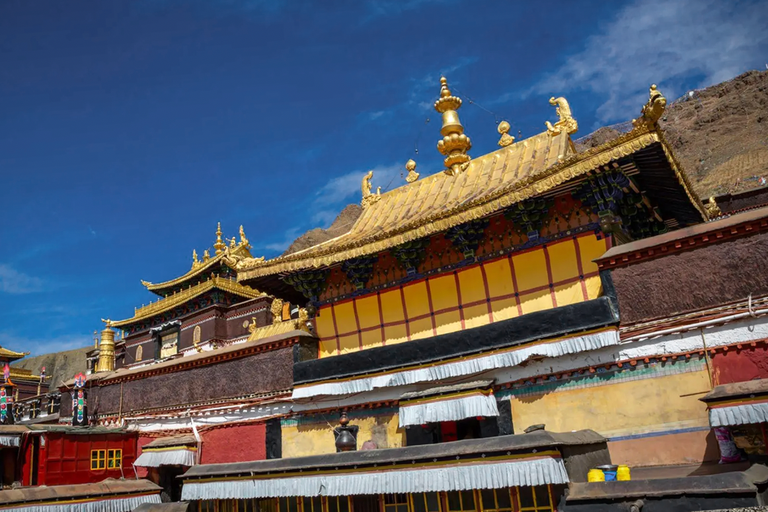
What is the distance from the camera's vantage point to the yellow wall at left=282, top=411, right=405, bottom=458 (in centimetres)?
1164

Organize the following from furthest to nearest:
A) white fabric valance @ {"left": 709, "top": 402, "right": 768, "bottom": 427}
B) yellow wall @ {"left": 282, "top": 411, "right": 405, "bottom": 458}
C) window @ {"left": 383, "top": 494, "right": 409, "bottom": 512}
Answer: yellow wall @ {"left": 282, "top": 411, "right": 405, "bottom": 458} → window @ {"left": 383, "top": 494, "right": 409, "bottom": 512} → white fabric valance @ {"left": 709, "top": 402, "right": 768, "bottom": 427}

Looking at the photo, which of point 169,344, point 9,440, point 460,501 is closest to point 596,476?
point 460,501

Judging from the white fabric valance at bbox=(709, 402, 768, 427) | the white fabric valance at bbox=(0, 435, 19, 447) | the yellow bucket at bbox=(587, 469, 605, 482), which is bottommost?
the yellow bucket at bbox=(587, 469, 605, 482)

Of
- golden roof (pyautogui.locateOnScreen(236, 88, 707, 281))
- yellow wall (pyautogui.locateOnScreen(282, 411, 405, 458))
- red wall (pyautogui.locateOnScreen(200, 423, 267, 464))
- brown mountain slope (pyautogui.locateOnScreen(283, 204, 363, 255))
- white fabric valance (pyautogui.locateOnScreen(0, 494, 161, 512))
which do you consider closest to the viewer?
golden roof (pyautogui.locateOnScreen(236, 88, 707, 281))

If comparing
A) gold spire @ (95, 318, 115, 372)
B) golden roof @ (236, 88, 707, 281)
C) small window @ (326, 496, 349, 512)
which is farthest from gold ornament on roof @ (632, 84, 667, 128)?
gold spire @ (95, 318, 115, 372)

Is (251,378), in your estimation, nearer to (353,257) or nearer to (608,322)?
(353,257)

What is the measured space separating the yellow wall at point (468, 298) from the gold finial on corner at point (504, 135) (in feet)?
10.6

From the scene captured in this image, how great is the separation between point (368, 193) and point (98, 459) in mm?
9208

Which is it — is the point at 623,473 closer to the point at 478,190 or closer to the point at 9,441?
the point at 478,190

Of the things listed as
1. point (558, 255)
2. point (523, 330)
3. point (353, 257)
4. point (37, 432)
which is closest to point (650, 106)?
point (558, 255)

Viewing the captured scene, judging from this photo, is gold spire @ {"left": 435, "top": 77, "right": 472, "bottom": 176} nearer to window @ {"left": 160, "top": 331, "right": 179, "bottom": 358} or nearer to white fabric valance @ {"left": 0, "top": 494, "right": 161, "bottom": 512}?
white fabric valance @ {"left": 0, "top": 494, "right": 161, "bottom": 512}

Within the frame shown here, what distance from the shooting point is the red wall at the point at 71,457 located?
13898 mm

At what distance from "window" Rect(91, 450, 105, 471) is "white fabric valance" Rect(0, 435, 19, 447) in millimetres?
1640

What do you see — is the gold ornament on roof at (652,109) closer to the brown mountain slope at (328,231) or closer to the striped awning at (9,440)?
the striped awning at (9,440)
